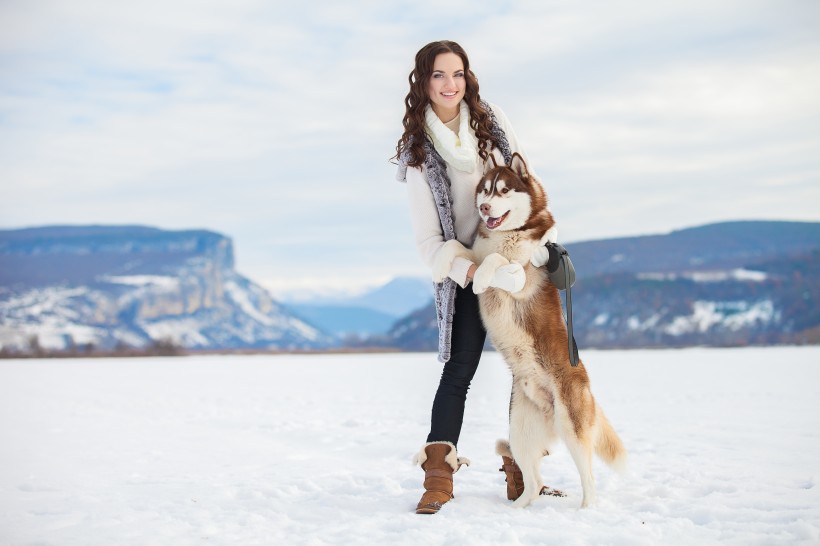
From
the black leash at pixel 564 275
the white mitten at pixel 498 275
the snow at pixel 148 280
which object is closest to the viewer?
the white mitten at pixel 498 275

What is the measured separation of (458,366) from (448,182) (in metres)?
1.01

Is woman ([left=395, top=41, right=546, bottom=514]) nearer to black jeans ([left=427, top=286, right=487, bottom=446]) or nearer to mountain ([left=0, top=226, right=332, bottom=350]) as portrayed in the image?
black jeans ([left=427, top=286, right=487, bottom=446])

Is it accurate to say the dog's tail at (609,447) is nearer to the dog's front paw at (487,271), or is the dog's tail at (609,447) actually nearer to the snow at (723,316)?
the dog's front paw at (487,271)

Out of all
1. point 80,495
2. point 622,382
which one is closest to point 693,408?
point 622,382

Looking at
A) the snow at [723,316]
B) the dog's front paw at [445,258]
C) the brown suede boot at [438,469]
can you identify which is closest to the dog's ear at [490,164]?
the dog's front paw at [445,258]

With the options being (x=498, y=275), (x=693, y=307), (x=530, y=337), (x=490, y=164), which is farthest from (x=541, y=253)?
(x=693, y=307)

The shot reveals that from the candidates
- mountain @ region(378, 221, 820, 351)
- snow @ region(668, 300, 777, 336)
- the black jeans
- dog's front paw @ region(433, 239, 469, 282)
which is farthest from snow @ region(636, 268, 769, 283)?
dog's front paw @ region(433, 239, 469, 282)

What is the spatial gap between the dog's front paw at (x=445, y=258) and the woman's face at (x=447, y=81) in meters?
0.77

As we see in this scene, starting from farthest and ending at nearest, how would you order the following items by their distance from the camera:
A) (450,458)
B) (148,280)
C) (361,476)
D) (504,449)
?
1. (148,280)
2. (361,476)
3. (504,449)
4. (450,458)

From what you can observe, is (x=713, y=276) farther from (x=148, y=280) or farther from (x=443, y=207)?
(x=443, y=207)

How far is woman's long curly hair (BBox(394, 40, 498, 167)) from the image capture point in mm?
4117

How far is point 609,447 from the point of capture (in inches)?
164

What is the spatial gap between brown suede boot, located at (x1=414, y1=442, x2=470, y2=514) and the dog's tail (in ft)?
2.58

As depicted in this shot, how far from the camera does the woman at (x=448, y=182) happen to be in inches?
161
